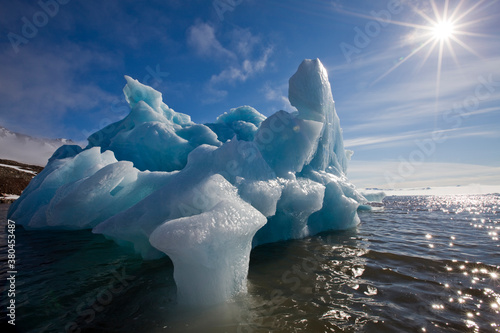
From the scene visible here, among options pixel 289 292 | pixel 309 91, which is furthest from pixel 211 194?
pixel 309 91

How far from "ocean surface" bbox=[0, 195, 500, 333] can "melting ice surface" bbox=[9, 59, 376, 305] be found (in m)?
0.41

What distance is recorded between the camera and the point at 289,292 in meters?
3.07

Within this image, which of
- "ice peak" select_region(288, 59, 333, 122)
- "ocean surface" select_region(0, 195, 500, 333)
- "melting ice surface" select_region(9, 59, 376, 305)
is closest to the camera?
"ocean surface" select_region(0, 195, 500, 333)

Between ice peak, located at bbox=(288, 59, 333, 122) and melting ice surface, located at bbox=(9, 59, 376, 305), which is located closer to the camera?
melting ice surface, located at bbox=(9, 59, 376, 305)

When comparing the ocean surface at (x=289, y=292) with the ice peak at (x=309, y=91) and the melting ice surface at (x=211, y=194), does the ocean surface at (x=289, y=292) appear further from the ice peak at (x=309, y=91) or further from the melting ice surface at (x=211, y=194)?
the ice peak at (x=309, y=91)

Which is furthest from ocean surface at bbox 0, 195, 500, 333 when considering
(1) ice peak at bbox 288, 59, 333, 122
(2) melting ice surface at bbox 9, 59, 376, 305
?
(1) ice peak at bbox 288, 59, 333, 122

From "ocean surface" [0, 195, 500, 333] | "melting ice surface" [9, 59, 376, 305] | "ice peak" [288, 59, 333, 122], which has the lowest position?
"ocean surface" [0, 195, 500, 333]

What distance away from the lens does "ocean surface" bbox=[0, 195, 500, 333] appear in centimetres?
237

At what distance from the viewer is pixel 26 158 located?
330 ft

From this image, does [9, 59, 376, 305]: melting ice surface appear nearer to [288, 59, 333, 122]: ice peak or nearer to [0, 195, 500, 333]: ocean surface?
[288, 59, 333, 122]: ice peak

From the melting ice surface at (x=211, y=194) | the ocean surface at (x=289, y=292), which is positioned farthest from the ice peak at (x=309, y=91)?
the ocean surface at (x=289, y=292)

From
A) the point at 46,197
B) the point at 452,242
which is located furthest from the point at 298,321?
the point at 46,197

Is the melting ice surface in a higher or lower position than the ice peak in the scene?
lower

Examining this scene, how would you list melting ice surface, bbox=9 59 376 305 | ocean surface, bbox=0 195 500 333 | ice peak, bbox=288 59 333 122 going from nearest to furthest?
ocean surface, bbox=0 195 500 333 → melting ice surface, bbox=9 59 376 305 → ice peak, bbox=288 59 333 122
